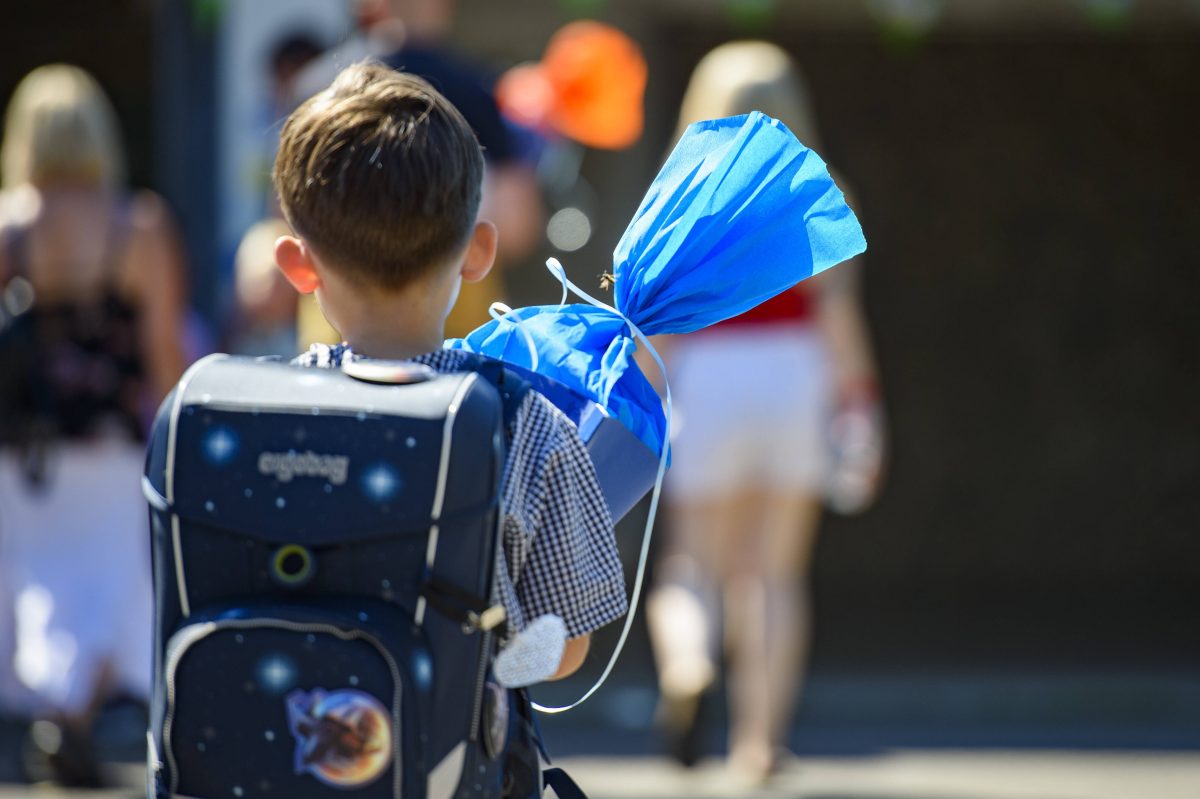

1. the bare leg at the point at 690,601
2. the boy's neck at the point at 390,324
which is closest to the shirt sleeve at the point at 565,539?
the boy's neck at the point at 390,324

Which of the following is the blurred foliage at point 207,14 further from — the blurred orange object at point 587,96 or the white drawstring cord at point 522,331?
the white drawstring cord at point 522,331

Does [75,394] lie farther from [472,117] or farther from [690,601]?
[690,601]

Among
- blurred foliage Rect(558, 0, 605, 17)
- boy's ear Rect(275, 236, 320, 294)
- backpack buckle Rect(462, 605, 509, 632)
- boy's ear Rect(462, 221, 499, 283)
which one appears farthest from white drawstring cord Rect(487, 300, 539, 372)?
blurred foliage Rect(558, 0, 605, 17)

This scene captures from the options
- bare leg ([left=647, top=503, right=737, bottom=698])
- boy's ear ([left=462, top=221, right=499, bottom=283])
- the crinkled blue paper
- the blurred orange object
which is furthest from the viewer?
bare leg ([left=647, top=503, right=737, bottom=698])

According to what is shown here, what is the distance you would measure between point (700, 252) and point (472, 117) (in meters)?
1.99

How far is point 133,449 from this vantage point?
4637 mm

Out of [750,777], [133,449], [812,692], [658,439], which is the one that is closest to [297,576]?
[658,439]

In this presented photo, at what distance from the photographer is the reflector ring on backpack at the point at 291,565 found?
1.80 meters

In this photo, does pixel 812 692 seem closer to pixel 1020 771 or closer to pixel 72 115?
pixel 1020 771

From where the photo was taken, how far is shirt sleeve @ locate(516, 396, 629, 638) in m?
1.94

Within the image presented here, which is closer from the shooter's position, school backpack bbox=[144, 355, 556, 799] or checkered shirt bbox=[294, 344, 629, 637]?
school backpack bbox=[144, 355, 556, 799]

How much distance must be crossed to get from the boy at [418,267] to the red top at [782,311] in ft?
10.1

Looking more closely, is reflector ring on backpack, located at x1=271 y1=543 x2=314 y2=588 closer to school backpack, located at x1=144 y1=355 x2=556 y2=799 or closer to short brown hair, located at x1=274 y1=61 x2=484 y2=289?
school backpack, located at x1=144 y1=355 x2=556 y2=799

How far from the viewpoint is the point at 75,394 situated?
454 centimetres
